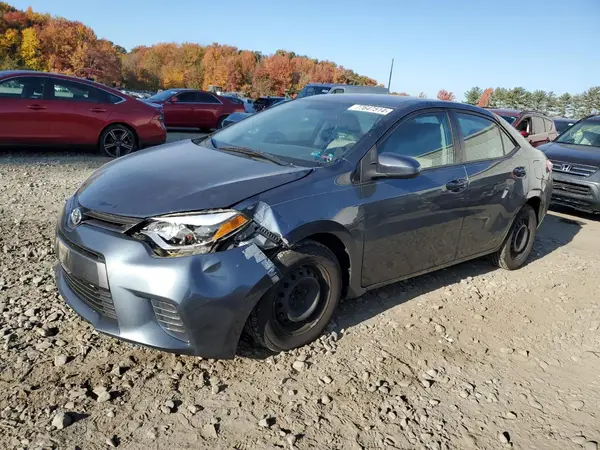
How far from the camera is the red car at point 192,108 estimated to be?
15766mm

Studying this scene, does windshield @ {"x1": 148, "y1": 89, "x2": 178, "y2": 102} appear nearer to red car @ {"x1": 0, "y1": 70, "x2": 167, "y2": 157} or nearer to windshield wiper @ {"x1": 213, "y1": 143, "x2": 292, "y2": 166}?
red car @ {"x1": 0, "y1": 70, "x2": 167, "y2": 157}

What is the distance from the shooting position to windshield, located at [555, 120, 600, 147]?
8680mm

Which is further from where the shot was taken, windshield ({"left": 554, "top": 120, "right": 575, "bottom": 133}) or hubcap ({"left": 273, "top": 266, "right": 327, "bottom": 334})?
windshield ({"left": 554, "top": 120, "right": 575, "bottom": 133})

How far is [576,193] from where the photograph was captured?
769cm

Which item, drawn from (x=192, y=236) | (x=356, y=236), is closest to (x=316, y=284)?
(x=356, y=236)

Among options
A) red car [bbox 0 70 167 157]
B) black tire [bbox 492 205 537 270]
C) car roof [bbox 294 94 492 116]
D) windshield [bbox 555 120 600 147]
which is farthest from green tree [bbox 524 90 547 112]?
car roof [bbox 294 94 492 116]

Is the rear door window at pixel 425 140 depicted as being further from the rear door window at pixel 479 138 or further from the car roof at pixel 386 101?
the rear door window at pixel 479 138

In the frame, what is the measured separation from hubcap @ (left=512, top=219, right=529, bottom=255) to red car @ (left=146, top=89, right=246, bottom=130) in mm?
12872

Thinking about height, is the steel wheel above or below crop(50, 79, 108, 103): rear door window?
below

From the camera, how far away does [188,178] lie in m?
2.94

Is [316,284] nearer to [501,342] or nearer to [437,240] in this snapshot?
[437,240]

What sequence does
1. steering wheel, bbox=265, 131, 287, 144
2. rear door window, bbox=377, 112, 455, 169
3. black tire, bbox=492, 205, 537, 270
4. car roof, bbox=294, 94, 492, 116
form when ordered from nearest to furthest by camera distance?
rear door window, bbox=377, 112, 455, 169 → steering wheel, bbox=265, 131, 287, 144 → car roof, bbox=294, 94, 492, 116 → black tire, bbox=492, 205, 537, 270

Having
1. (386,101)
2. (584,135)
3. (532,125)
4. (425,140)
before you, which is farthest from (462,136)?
(532,125)

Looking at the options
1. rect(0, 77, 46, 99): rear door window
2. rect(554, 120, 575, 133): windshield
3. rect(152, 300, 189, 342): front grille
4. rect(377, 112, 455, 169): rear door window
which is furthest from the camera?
rect(554, 120, 575, 133): windshield
